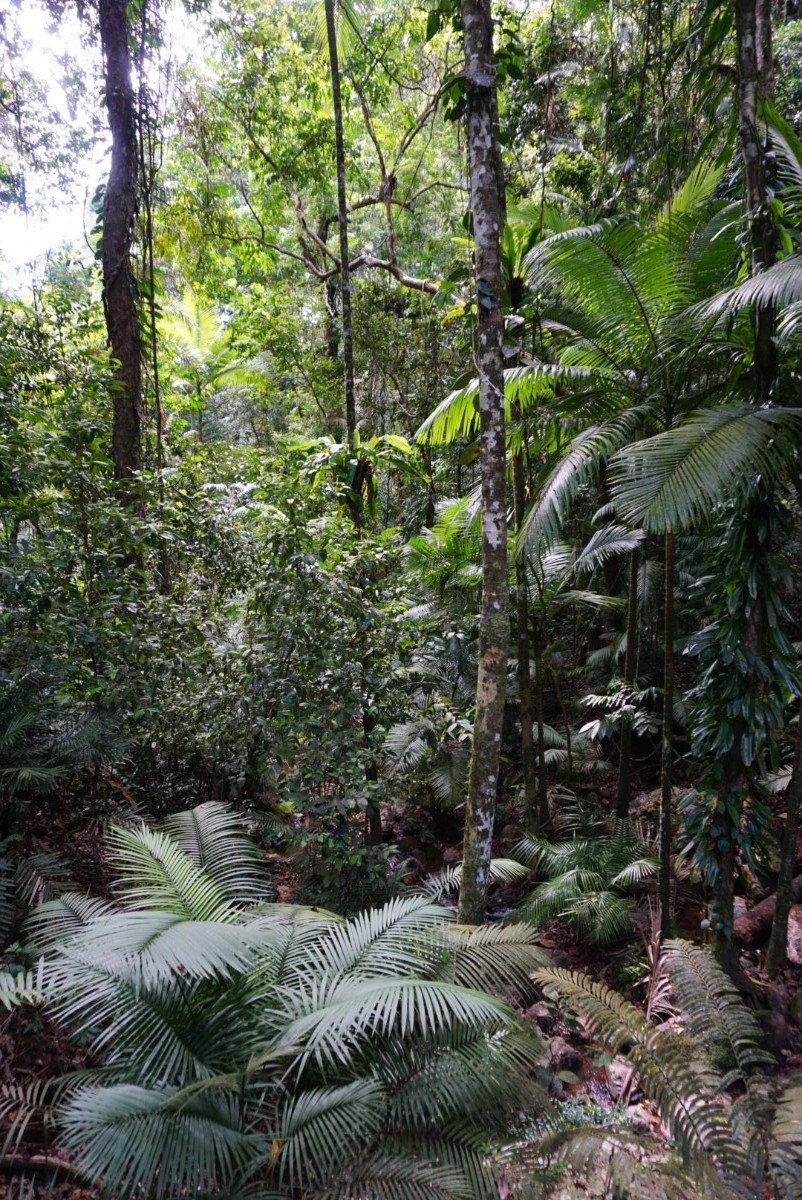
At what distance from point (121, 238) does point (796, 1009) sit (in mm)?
6830

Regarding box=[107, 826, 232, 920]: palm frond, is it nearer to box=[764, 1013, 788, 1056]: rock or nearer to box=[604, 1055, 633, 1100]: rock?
box=[604, 1055, 633, 1100]: rock

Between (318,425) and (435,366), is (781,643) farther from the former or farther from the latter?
(318,425)

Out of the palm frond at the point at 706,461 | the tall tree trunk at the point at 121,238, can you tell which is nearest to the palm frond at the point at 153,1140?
the palm frond at the point at 706,461

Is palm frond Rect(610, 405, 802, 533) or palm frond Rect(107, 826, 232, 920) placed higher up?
palm frond Rect(610, 405, 802, 533)

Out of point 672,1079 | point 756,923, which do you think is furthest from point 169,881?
point 756,923

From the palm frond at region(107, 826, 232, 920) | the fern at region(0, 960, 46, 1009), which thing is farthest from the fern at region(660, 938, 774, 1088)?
the fern at region(0, 960, 46, 1009)

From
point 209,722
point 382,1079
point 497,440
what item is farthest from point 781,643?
point 209,722

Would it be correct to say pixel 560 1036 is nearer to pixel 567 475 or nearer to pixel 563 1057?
pixel 563 1057

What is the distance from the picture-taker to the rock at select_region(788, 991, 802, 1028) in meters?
3.30

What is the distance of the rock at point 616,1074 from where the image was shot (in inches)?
119

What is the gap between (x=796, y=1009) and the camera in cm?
334

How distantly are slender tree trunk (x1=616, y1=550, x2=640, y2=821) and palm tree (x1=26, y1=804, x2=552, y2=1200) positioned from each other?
2.24 meters

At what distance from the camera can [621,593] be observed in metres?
7.13

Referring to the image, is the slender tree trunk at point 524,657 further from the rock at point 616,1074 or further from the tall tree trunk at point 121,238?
the tall tree trunk at point 121,238
